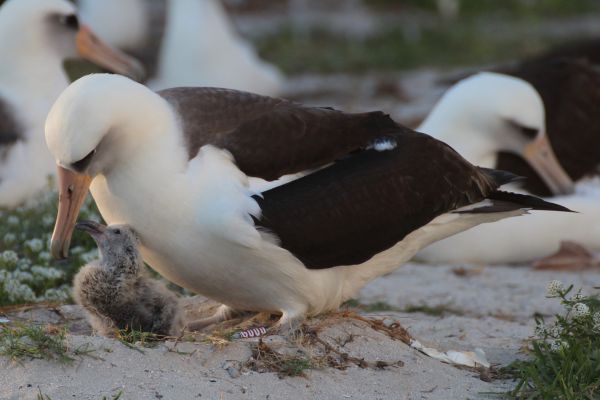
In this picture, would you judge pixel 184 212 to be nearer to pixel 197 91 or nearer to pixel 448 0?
pixel 197 91

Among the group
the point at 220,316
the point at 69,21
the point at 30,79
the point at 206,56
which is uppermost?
the point at 69,21

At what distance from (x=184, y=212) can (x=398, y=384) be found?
1.08m

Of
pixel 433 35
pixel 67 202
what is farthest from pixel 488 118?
pixel 433 35

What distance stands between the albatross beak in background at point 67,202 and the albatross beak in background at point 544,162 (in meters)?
4.73

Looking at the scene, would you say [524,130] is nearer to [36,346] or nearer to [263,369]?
[263,369]

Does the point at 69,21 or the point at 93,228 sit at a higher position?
the point at 69,21

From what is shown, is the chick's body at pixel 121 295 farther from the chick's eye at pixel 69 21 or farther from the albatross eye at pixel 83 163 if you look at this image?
the chick's eye at pixel 69 21

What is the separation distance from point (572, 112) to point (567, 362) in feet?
17.0

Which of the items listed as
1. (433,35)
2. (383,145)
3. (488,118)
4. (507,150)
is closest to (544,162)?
(507,150)

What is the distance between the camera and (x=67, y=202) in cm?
550

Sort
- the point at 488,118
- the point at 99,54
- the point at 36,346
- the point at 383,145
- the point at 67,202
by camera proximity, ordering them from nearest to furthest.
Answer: the point at 36,346, the point at 67,202, the point at 383,145, the point at 488,118, the point at 99,54

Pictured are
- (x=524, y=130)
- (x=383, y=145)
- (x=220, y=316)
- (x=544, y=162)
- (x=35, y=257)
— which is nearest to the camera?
(x=383, y=145)

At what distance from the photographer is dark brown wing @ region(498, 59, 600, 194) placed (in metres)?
10.0

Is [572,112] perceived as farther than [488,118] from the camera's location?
Yes
